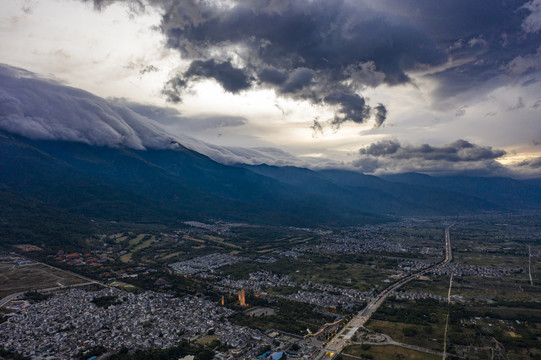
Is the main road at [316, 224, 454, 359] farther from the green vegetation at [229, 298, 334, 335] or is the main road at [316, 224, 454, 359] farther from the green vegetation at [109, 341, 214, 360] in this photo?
the green vegetation at [109, 341, 214, 360]

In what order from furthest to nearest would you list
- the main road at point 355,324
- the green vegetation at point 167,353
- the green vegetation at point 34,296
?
the green vegetation at point 34,296 → the main road at point 355,324 → the green vegetation at point 167,353

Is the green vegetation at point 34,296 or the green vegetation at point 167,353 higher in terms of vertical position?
the green vegetation at point 167,353

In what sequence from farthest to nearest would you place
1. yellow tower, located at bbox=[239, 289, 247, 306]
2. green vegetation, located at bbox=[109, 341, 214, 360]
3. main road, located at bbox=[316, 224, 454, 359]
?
yellow tower, located at bbox=[239, 289, 247, 306] → main road, located at bbox=[316, 224, 454, 359] → green vegetation, located at bbox=[109, 341, 214, 360]

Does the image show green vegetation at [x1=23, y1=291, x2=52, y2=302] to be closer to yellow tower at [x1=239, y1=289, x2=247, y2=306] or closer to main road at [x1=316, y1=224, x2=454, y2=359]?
yellow tower at [x1=239, y1=289, x2=247, y2=306]

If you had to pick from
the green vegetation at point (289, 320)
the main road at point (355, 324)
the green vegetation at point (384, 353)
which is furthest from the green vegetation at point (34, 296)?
the green vegetation at point (384, 353)

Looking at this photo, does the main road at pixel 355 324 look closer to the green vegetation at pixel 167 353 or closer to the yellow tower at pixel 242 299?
the green vegetation at pixel 167 353

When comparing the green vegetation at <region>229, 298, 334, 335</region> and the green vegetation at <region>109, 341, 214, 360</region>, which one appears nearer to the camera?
the green vegetation at <region>109, 341, 214, 360</region>

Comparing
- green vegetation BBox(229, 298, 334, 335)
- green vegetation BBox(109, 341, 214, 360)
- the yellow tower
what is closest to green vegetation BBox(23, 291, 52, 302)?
green vegetation BBox(109, 341, 214, 360)

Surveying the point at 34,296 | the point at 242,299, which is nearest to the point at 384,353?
the point at 242,299

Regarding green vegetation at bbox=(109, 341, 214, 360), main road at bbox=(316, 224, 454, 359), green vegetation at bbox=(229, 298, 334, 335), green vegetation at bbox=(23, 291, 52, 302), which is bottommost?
green vegetation at bbox=(23, 291, 52, 302)

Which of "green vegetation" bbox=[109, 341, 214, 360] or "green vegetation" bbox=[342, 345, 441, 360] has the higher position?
"green vegetation" bbox=[342, 345, 441, 360]

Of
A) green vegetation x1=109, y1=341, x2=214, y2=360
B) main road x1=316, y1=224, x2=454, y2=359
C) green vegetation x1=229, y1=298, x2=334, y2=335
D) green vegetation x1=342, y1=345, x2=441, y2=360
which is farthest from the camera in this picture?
green vegetation x1=229, y1=298, x2=334, y2=335
